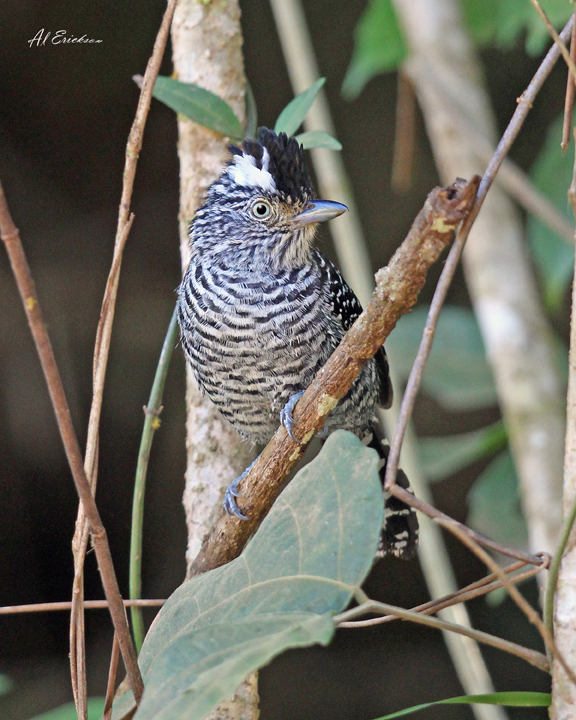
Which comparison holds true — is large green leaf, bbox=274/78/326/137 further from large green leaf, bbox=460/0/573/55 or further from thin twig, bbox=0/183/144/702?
thin twig, bbox=0/183/144/702

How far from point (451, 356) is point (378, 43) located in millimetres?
1236

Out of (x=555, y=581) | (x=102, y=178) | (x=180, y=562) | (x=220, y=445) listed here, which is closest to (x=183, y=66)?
(x=220, y=445)

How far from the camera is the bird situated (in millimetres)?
1741

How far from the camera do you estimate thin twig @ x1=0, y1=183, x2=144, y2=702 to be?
813 millimetres

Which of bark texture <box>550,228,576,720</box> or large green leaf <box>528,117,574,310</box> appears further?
large green leaf <box>528,117,574,310</box>

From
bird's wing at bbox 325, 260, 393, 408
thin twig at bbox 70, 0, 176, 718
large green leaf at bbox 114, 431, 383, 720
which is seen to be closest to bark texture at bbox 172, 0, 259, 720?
bird's wing at bbox 325, 260, 393, 408

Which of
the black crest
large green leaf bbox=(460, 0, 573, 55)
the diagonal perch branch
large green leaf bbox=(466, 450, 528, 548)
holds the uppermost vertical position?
large green leaf bbox=(460, 0, 573, 55)

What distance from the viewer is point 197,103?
169 centimetres

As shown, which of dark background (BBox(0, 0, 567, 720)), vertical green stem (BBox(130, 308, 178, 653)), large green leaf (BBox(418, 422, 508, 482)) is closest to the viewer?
vertical green stem (BBox(130, 308, 178, 653))

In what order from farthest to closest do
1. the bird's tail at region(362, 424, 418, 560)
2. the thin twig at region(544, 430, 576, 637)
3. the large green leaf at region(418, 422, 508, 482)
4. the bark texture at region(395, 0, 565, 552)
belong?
the large green leaf at region(418, 422, 508, 482), the bark texture at region(395, 0, 565, 552), the bird's tail at region(362, 424, 418, 560), the thin twig at region(544, 430, 576, 637)

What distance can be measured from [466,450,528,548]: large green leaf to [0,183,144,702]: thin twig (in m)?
1.89

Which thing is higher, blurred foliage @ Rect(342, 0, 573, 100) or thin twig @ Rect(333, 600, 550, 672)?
blurred foliage @ Rect(342, 0, 573, 100)

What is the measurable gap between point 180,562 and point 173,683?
101 inches

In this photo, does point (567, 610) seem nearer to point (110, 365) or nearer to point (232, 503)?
point (232, 503)
